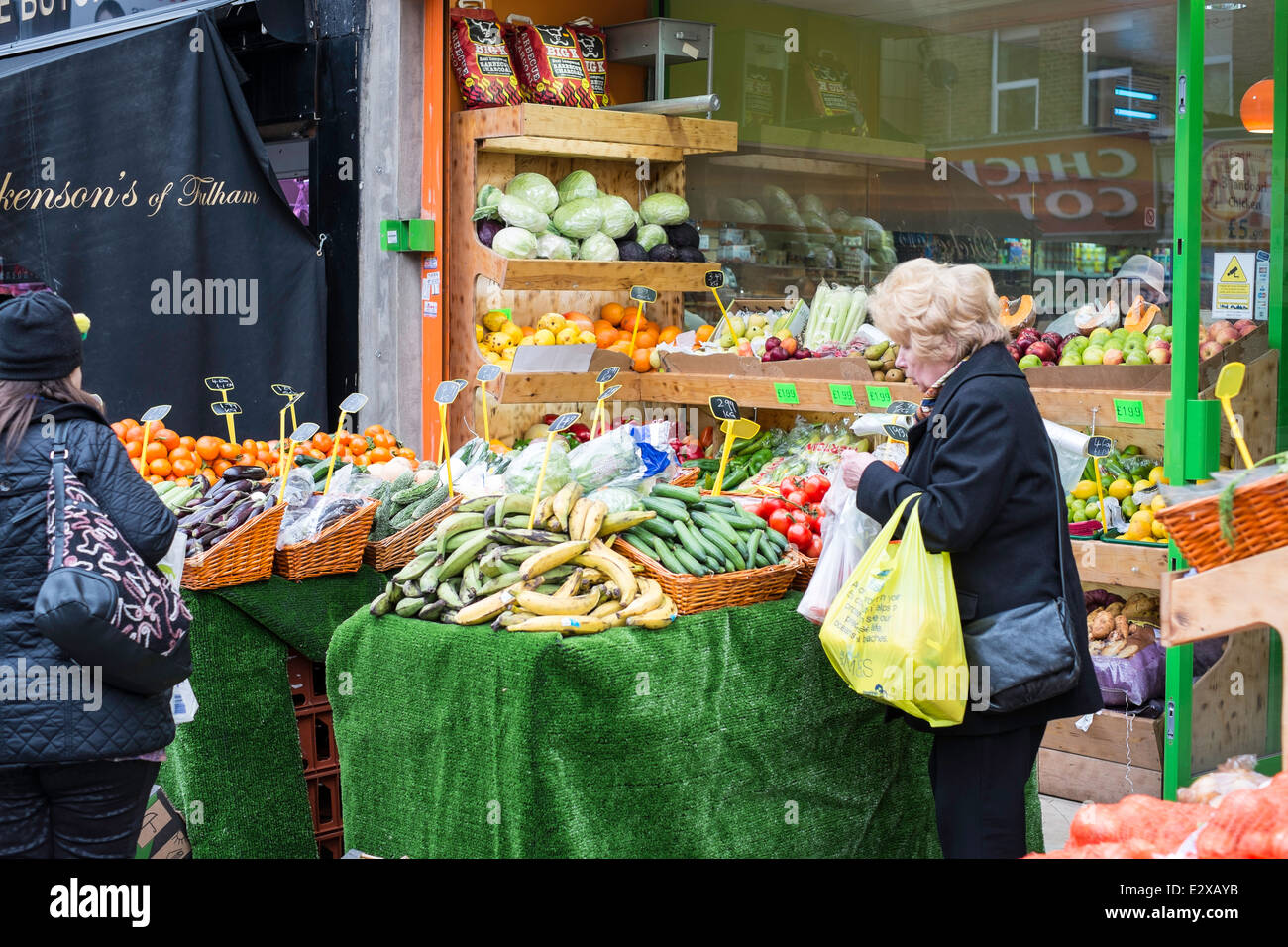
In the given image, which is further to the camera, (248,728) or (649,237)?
(649,237)

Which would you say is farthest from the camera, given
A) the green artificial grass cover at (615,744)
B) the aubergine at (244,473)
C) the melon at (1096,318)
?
the melon at (1096,318)

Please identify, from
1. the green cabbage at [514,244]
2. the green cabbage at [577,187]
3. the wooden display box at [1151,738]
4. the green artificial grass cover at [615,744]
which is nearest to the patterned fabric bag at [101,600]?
the green artificial grass cover at [615,744]

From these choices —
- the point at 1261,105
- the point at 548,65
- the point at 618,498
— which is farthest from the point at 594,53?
the point at 618,498

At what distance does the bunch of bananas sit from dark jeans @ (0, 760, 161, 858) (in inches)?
36.4

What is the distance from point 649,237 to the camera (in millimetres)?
6957

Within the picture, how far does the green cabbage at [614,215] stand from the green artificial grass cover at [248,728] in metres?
3.02

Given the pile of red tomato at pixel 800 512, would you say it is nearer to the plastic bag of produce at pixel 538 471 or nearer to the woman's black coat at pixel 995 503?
the plastic bag of produce at pixel 538 471

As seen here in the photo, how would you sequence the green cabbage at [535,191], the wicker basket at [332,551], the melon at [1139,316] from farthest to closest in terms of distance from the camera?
the green cabbage at [535,191] < the melon at [1139,316] < the wicker basket at [332,551]

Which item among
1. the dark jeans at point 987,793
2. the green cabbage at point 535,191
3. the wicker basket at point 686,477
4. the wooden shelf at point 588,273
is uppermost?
the green cabbage at point 535,191

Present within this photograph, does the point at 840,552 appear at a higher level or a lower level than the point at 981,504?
lower

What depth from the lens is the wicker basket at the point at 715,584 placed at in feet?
12.4

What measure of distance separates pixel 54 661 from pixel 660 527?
172 centimetres

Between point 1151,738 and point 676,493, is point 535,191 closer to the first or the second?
point 676,493

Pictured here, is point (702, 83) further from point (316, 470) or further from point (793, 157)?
point (316, 470)
